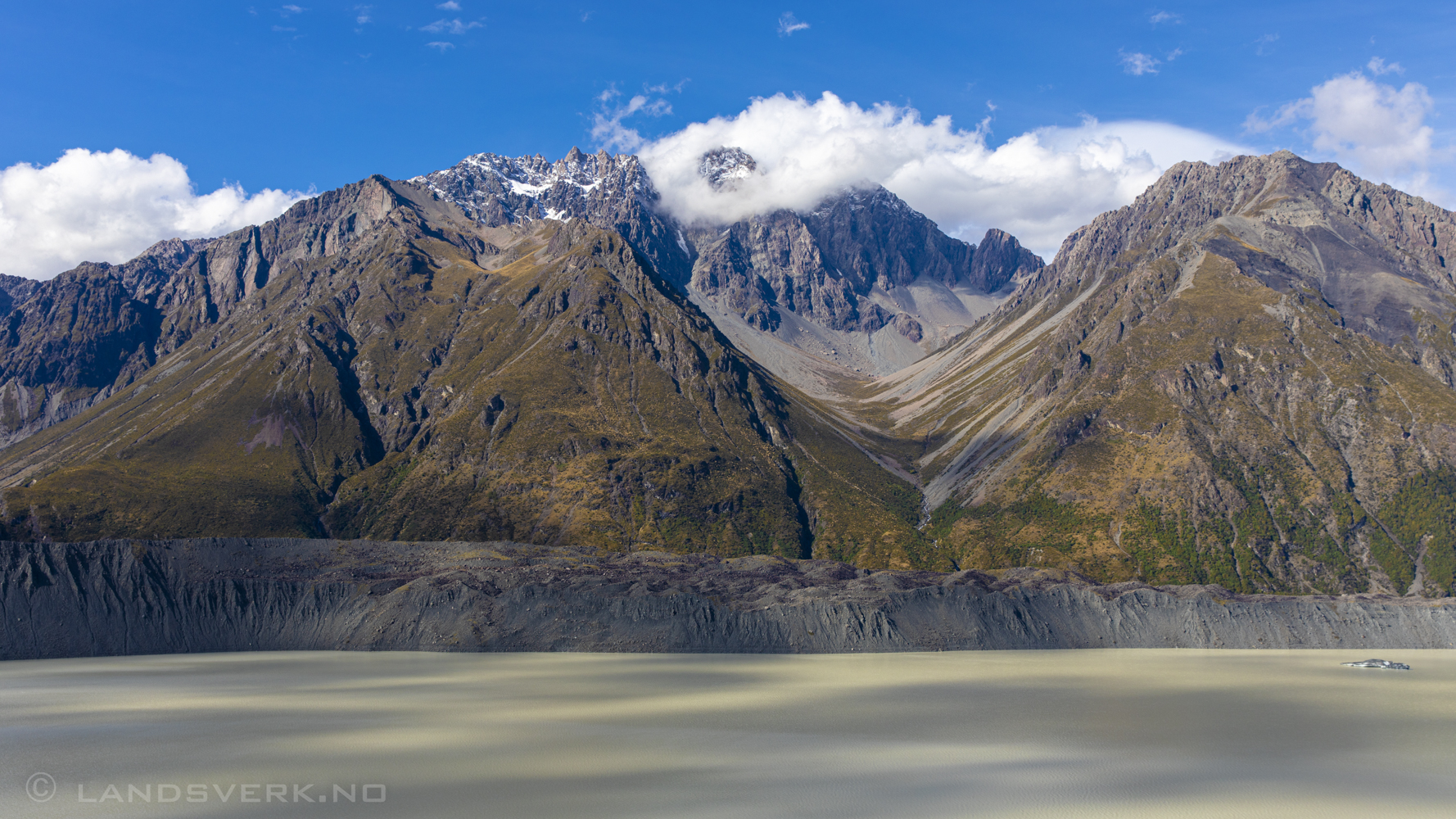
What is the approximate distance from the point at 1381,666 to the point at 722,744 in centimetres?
11545

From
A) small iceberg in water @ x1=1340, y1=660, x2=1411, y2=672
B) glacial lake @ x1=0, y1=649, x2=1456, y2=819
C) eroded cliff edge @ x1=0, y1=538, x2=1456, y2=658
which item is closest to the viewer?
glacial lake @ x1=0, y1=649, x2=1456, y2=819

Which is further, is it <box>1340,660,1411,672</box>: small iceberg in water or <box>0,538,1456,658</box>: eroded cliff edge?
<box>0,538,1456,658</box>: eroded cliff edge

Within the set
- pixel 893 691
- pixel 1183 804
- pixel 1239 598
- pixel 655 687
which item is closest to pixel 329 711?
pixel 655 687

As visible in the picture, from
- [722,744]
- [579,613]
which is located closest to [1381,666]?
[722,744]

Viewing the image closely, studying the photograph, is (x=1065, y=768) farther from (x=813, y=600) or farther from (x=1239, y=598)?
(x=1239, y=598)

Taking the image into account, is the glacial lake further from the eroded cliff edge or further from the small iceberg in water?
the eroded cliff edge

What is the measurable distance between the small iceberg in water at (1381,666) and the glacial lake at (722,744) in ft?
60.9

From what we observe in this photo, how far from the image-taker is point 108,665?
13350 centimetres

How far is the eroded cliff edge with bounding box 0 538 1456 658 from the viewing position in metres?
154

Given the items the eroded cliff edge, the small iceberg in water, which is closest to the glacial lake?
the small iceberg in water

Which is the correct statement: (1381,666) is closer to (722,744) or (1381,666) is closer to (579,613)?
(722,744)

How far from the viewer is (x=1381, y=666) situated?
5399 inches

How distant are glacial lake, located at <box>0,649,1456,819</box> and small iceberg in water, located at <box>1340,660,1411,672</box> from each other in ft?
60.9

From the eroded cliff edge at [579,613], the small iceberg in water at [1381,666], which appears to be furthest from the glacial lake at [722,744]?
the eroded cliff edge at [579,613]
